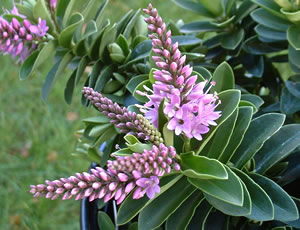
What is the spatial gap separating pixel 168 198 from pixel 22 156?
1.66m

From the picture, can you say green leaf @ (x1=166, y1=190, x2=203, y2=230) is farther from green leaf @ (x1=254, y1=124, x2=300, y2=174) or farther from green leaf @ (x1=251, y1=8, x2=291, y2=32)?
green leaf @ (x1=251, y1=8, x2=291, y2=32)

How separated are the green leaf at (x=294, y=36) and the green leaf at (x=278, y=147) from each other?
19 centimetres

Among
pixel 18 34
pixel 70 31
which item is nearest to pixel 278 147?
pixel 70 31

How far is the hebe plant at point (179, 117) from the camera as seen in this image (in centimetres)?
67

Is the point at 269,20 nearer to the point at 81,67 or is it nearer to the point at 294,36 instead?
the point at 294,36

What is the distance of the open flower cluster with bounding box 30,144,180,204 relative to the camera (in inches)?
24.3

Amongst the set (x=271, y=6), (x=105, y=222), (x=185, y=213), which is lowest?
(x=105, y=222)

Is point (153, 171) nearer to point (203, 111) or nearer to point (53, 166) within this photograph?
point (203, 111)

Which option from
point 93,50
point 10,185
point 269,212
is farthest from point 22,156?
point 269,212

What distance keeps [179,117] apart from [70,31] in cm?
47

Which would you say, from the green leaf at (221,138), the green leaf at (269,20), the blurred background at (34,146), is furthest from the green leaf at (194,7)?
the blurred background at (34,146)

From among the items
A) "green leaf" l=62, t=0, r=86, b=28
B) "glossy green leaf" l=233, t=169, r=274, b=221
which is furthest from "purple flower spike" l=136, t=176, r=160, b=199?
"green leaf" l=62, t=0, r=86, b=28

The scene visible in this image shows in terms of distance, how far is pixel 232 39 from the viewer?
114 centimetres

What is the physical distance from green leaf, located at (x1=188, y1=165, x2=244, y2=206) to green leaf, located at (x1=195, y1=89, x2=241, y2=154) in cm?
6
